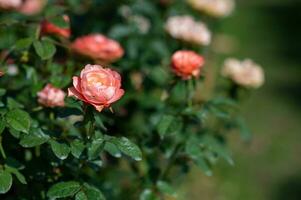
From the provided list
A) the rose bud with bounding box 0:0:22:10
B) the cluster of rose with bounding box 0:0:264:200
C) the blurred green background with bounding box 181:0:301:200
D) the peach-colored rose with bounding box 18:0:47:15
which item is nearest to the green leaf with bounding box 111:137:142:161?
the cluster of rose with bounding box 0:0:264:200

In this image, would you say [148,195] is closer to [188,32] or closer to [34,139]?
[34,139]

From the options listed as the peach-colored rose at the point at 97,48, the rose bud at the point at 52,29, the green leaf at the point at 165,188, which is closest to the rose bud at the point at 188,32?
the peach-colored rose at the point at 97,48

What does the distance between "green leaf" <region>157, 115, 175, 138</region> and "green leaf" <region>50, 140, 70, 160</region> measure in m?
0.35

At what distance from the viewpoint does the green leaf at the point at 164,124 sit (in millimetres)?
1882

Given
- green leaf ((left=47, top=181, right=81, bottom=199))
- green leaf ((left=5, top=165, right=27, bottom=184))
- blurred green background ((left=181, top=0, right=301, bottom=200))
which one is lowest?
blurred green background ((left=181, top=0, right=301, bottom=200))

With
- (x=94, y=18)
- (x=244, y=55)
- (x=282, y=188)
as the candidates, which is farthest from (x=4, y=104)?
(x=244, y=55)

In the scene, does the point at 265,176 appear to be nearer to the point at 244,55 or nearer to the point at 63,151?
the point at 244,55

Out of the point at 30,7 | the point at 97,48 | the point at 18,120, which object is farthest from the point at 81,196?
the point at 30,7

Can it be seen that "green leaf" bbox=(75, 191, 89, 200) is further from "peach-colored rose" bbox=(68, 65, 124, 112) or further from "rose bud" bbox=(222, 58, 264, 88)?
"rose bud" bbox=(222, 58, 264, 88)

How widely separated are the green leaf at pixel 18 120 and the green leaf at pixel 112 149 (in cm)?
20

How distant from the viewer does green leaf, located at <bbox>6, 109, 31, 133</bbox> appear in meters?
1.61

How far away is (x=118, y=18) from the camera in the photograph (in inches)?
113

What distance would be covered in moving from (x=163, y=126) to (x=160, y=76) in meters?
0.65

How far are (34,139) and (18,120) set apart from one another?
0.06 m
